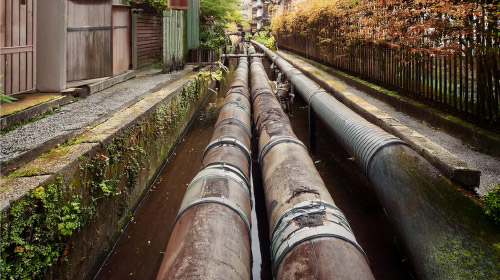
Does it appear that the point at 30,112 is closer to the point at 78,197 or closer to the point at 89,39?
the point at 78,197

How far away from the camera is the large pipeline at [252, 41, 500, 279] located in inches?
103

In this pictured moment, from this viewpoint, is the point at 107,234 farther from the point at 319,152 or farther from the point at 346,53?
the point at 346,53

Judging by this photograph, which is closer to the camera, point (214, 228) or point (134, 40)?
point (214, 228)

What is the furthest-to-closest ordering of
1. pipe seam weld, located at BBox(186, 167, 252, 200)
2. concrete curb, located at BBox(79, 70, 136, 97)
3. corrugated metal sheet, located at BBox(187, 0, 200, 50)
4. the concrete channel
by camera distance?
corrugated metal sheet, located at BBox(187, 0, 200, 50)
concrete curb, located at BBox(79, 70, 136, 97)
pipe seam weld, located at BBox(186, 167, 252, 200)
the concrete channel

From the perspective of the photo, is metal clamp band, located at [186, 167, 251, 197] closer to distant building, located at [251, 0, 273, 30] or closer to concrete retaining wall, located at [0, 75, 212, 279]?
concrete retaining wall, located at [0, 75, 212, 279]

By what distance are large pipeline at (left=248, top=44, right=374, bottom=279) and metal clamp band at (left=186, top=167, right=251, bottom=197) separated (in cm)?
33

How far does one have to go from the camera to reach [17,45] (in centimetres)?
573

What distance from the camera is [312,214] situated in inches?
114

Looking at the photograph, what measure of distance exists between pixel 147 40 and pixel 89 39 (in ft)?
14.2

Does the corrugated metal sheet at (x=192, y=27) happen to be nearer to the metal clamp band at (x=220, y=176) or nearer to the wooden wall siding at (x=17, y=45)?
the wooden wall siding at (x=17, y=45)

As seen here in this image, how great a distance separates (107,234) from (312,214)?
2.80 meters

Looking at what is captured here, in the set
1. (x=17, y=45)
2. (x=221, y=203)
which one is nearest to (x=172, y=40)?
(x=17, y=45)

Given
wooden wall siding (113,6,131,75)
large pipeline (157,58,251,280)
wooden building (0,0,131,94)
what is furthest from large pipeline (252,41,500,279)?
wooden wall siding (113,6,131,75)

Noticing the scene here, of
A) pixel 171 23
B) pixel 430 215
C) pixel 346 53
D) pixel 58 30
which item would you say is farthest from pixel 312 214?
pixel 346 53
